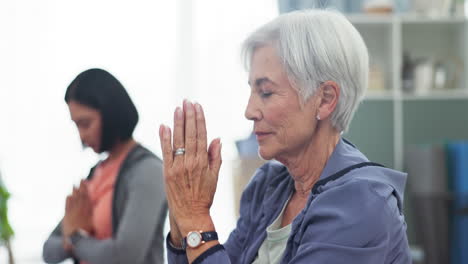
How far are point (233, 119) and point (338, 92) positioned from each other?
2663 mm

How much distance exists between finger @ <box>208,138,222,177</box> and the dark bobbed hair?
743 mm

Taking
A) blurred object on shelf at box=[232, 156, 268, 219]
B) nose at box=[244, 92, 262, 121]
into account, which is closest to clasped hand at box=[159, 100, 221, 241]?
nose at box=[244, 92, 262, 121]

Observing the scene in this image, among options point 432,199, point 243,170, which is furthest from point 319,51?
point 432,199

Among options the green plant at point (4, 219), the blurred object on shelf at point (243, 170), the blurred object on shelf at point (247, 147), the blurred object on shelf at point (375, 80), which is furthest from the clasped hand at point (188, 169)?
the blurred object on shelf at point (375, 80)

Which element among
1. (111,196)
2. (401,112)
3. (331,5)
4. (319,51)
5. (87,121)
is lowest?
(401,112)

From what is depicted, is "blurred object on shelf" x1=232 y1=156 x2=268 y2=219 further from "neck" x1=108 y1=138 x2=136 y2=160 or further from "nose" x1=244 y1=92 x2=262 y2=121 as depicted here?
"nose" x1=244 y1=92 x2=262 y2=121

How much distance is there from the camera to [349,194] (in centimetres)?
119

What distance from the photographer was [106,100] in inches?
77.3

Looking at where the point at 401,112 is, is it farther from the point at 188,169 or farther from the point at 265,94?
the point at 188,169

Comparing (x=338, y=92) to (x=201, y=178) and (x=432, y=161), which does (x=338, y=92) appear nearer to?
(x=201, y=178)

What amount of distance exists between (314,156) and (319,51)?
24 centimetres

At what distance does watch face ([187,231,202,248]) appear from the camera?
1.23m

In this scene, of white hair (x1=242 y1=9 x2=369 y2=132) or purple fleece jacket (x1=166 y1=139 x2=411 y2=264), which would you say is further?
white hair (x1=242 y1=9 x2=369 y2=132)

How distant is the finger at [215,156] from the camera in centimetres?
130
